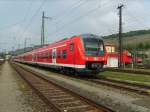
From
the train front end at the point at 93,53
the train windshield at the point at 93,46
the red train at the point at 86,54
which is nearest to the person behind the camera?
the red train at the point at 86,54

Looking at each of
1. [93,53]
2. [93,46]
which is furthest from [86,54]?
[93,46]

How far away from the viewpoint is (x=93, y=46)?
2005cm

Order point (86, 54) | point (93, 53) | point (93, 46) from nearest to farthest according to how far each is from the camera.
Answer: point (86, 54), point (93, 53), point (93, 46)

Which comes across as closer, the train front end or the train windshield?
the train front end

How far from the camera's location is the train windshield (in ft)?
64.5

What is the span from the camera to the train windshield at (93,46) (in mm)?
19672

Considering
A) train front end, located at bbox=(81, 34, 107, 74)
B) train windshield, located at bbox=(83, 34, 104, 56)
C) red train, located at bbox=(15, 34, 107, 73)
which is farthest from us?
train windshield, located at bbox=(83, 34, 104, 56)

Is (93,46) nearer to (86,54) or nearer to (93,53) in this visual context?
(93,53)

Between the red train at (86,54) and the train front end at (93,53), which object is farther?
the train front end at (93,53)

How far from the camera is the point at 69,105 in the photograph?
9641mm

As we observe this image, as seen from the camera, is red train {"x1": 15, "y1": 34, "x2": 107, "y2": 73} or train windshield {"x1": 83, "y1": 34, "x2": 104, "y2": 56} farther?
train windshield {"x1": 83, "y1": 34, "x2": 104, "y2": 56}

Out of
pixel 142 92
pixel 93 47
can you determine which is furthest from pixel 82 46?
pixel 142 92

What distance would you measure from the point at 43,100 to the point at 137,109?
3748 mm

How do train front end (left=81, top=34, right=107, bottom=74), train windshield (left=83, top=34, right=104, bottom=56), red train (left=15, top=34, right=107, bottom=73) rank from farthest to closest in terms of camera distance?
train windshield (left=83, top=34, right=104, bottom=56) < train front end (left=81, top=34, right=107, bottom=74) < red train (left=15, top=34, right=107, bottom=73)
